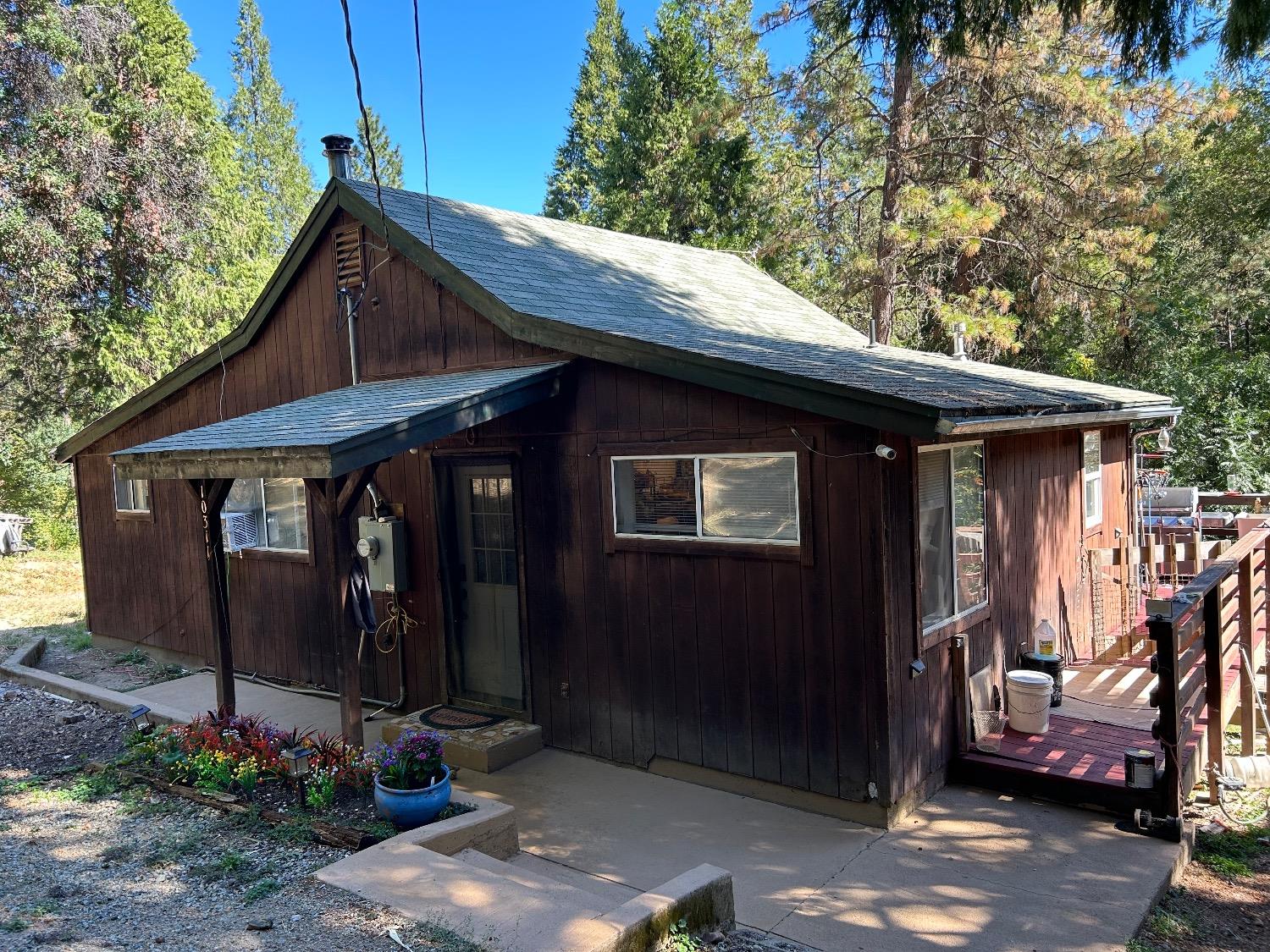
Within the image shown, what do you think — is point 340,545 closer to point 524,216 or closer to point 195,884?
point 195,884

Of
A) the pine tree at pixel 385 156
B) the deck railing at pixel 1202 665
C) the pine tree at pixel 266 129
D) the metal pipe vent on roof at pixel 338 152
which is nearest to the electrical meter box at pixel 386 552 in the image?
the metal pipe vent on roof at pixel 338 152

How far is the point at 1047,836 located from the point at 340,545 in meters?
4.45

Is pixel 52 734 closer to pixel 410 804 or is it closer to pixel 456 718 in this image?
pixel 456 718

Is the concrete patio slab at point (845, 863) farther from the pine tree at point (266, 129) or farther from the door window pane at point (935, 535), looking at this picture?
the pine tree at point (266, 129)

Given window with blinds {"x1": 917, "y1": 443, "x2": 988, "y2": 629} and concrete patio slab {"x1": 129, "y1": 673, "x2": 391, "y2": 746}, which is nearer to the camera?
window with blinds {"x1": 917, "y1": 443, "x2": 988, "y2": 629}

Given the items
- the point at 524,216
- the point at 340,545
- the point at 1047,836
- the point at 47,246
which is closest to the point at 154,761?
the point at 340,545

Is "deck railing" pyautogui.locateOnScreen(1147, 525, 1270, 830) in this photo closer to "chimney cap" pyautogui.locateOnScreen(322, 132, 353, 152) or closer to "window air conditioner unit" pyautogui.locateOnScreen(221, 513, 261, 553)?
"chimney cap" pyautogui.locateOnScreen(322, 132, 353, 152)

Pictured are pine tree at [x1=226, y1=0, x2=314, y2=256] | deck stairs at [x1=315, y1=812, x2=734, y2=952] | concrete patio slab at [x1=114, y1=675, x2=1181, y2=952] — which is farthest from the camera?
pine tree at [x1=226, y1=0, x2=314, y2=256]

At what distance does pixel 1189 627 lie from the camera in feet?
17.9

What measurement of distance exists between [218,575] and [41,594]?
36.1 ft

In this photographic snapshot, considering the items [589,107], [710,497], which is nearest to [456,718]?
[710,497]

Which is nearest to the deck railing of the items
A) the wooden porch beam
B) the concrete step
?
the concrete step

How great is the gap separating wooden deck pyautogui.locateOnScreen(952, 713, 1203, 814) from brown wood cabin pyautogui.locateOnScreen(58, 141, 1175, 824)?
9.6 inches

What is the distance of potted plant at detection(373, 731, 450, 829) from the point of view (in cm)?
467
